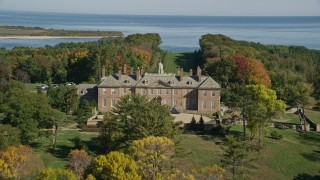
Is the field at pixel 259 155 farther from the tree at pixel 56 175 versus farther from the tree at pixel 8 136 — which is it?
the tree at pixel 56 175

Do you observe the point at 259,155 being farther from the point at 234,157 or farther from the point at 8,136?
the point at 8,136

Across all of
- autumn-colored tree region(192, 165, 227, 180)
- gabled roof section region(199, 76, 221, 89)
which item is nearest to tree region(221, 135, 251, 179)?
autumn-colored tree region(192, 165, 227, 180)

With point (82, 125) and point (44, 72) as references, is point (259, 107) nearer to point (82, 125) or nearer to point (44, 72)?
point (82, 125)

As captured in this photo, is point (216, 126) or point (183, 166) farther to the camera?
point (216, 126)

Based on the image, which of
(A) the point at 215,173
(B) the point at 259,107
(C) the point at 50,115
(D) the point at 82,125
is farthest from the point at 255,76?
(A) the point at 215,173

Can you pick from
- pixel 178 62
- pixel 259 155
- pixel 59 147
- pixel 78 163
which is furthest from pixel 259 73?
pixel 78 163

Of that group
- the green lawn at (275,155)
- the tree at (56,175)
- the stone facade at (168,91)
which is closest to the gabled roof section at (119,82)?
the stone facade at (168,91)
